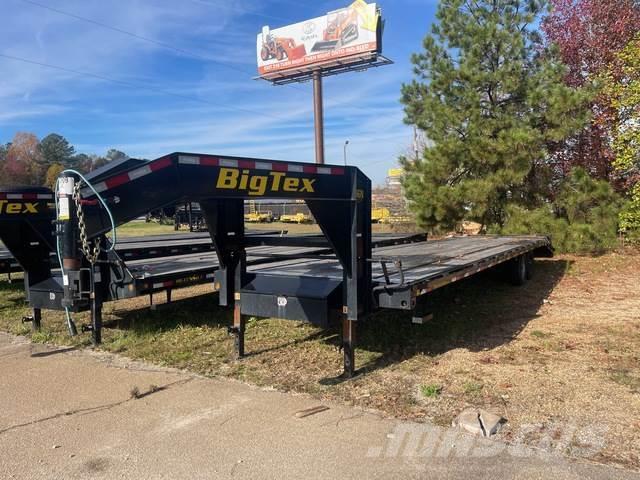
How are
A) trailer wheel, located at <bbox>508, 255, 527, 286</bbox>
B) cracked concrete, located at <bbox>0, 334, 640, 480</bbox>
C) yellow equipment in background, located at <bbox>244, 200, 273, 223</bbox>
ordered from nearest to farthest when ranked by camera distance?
cracked concrete, located at <bbox>0, 334, 640, 480</bbox>
trailer wheel, located at <bbox>508, 255, 527, 286</bbox>
yellow equipment in background, located at <bbox>244, 200, 273, 223</bbox>

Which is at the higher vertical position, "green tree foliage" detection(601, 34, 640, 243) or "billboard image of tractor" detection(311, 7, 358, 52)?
"billboard image of tractor" detection(311, 7, 358, 52)

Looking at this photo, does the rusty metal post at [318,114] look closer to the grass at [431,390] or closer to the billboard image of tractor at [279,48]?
the billboard image of tractor at [279,48]

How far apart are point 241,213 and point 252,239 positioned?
269 millimetres

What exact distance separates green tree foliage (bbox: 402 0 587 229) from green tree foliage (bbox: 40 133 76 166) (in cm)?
8901

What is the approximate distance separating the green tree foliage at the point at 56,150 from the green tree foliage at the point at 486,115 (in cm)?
8901

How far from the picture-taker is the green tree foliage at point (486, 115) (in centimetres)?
1290

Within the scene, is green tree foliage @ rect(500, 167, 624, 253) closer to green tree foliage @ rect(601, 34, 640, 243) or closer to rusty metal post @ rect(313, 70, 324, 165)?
green tree foliage @ rect(601, 34, 640, 243)

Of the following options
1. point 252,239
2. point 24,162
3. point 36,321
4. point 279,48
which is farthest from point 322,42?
point 24,162

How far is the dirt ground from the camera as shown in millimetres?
3865

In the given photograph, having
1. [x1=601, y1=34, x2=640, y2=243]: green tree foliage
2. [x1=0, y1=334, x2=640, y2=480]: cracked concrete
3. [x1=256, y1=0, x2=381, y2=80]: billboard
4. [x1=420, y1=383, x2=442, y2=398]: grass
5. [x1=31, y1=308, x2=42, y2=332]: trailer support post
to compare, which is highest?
[x1=256, y1=0, x2=381, y2=80]: billboard

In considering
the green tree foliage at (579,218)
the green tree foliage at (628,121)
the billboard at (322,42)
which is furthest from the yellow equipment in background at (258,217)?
the green tree foliage at (628,121)

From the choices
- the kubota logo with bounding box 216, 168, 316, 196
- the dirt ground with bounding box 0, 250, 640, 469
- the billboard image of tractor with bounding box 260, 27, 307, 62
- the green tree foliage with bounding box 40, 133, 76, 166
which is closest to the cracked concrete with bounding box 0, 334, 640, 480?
the dirt ground with bounding box 0, 250, 640, 469

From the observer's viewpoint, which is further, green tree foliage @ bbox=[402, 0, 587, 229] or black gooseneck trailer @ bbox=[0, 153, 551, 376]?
green tree foliage @ bbox=[402, 0, 587, 229]

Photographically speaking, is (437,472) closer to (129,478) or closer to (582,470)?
(582,470)
